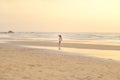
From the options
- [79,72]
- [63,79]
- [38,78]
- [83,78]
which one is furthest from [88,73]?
[38,78]

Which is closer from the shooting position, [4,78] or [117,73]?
[4,78]

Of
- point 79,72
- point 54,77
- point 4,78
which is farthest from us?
point 79,72

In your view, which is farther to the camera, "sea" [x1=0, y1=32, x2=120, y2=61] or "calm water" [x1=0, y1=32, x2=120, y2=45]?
"calm water" [x1=0, y1=32, x2=120, y2=45]

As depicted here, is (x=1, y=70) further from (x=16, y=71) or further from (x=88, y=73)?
(x=88, y=73)

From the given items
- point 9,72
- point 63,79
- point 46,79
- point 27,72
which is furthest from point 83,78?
point 9,72

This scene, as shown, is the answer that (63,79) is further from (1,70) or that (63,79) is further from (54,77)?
(1,70)

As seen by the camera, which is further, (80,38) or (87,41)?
(80,38)

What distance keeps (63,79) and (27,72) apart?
1.72 m

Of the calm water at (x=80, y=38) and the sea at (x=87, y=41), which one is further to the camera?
the calm water at (x=80, y=38)

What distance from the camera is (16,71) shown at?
1013 centimetres

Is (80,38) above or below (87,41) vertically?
above

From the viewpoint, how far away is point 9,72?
9.80 m

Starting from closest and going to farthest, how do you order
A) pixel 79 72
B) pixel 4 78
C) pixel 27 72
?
pixel 4 78
pixel 27 72
pixel 79 72

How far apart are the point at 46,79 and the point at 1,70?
87.2 inches
